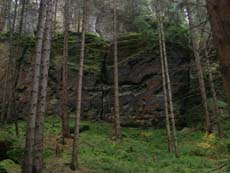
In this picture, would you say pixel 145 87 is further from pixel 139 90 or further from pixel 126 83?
pixel 126 83

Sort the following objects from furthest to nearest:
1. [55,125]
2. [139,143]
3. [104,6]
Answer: [104,6] → [55,125] → [139,143]

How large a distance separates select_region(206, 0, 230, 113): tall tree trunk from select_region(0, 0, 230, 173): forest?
8.26 metres

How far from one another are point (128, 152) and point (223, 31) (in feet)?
41.7

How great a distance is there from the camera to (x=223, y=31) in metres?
1.40

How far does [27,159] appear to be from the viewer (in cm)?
829

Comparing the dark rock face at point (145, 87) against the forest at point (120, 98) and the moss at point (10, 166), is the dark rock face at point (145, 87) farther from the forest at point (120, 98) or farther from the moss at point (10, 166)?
the moss at point (10, 166)

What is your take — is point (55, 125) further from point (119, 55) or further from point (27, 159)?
point (27, 159)

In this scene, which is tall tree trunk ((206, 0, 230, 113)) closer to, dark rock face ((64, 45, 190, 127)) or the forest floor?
the forest floor

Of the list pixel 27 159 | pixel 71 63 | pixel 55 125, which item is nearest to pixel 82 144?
pixel 55 125

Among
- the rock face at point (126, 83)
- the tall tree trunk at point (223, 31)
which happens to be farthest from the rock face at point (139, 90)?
the tall tree trunk at point (223, 31)

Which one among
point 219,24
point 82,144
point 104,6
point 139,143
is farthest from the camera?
point 104,6

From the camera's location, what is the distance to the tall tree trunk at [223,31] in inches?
54.6

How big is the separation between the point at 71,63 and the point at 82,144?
9.00m

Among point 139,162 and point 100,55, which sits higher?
point 100,55
